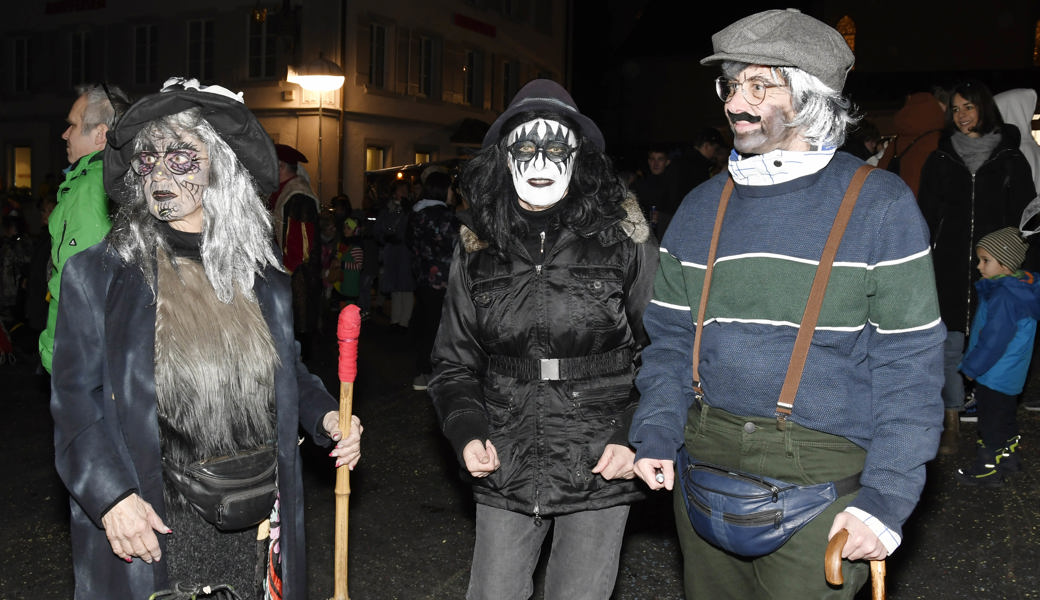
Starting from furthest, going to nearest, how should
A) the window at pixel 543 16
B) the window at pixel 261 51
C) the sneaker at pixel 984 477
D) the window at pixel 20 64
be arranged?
the window at pixel 543 16, the window at pixel 20 64, the window at pixel 261 51, the sneaker at pixel 984 477

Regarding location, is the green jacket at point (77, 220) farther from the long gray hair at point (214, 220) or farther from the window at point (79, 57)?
the window at point (79, 57)

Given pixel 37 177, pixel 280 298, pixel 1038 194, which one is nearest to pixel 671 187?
pixel 1038 194

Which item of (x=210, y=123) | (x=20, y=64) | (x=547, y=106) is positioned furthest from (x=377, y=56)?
(x=210, y=123)

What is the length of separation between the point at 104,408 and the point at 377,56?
26.8 meters

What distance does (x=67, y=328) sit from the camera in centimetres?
273

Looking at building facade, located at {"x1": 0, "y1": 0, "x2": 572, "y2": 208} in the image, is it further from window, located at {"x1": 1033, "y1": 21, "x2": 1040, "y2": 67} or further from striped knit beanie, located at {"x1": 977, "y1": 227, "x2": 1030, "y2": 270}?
window, located at {"x1": 1033, "y1": 21, "x2": 1040, "y2": 67}

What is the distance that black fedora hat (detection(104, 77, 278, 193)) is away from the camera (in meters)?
2.90

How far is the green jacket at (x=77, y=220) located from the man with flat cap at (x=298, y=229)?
3.74 meters

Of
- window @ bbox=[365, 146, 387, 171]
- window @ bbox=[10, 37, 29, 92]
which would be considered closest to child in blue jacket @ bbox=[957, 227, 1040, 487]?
window @ bbox=[365, 146, 387, 171]

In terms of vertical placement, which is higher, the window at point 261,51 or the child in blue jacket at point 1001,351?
the window at point 261,51

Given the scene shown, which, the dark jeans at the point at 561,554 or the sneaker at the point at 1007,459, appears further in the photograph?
the sneaker at the point at 1007,459

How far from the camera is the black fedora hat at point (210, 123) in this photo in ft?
9.50

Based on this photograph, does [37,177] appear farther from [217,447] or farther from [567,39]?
[217,447]

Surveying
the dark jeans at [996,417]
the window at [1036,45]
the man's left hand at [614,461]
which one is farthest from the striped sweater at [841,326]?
the window at [1036,45]
